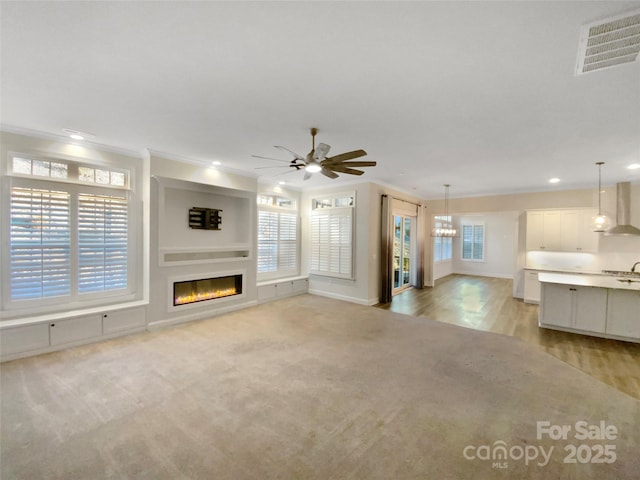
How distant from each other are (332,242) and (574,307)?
466 centimetres

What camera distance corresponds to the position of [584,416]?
7.82ft

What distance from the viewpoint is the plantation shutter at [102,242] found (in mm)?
3961

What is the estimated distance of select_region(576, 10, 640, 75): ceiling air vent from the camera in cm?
159

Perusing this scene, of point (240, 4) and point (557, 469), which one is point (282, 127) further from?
point (557, 469)

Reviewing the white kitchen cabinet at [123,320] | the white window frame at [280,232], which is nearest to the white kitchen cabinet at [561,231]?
the white window frame at [280,232]

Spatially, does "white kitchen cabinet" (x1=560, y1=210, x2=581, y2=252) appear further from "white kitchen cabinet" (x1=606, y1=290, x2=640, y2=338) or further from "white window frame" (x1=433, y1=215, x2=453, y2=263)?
"white window frame" (x1=433, y1=215, x2=453, y2=263)

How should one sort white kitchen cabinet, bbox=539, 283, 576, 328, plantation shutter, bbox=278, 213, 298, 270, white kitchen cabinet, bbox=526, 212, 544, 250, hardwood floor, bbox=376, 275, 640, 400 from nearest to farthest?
hardwood floor, bbox=376, 275, 640, 400, white kitchen cabinet, bbox=539, 283, 576, 328, white kitchen cabinet, bbox=526, 212, 544, 250, plantation shutter, bbox=278, 213, 298, 270

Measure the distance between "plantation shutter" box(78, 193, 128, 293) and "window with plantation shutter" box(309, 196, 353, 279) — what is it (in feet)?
13.4

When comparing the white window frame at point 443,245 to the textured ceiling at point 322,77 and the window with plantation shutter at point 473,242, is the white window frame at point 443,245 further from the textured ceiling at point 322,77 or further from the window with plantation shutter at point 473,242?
the textured ceiling at point 322,77

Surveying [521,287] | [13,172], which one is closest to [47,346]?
[13,172]

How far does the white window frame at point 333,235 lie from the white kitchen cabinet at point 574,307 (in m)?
3.63

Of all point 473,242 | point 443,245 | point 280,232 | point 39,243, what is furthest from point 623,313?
point 39,243

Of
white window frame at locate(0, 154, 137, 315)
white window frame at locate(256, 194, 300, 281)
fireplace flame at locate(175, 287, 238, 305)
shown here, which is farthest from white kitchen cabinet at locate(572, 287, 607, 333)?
white window frame at locate(0, 154, 137, 315)

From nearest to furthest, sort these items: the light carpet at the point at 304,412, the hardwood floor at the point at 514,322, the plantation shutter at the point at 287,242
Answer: the light carpet at the point at 304,412 < the hardwood floor at the point at 514,322 < the plantation shutter at the point at 287,242
